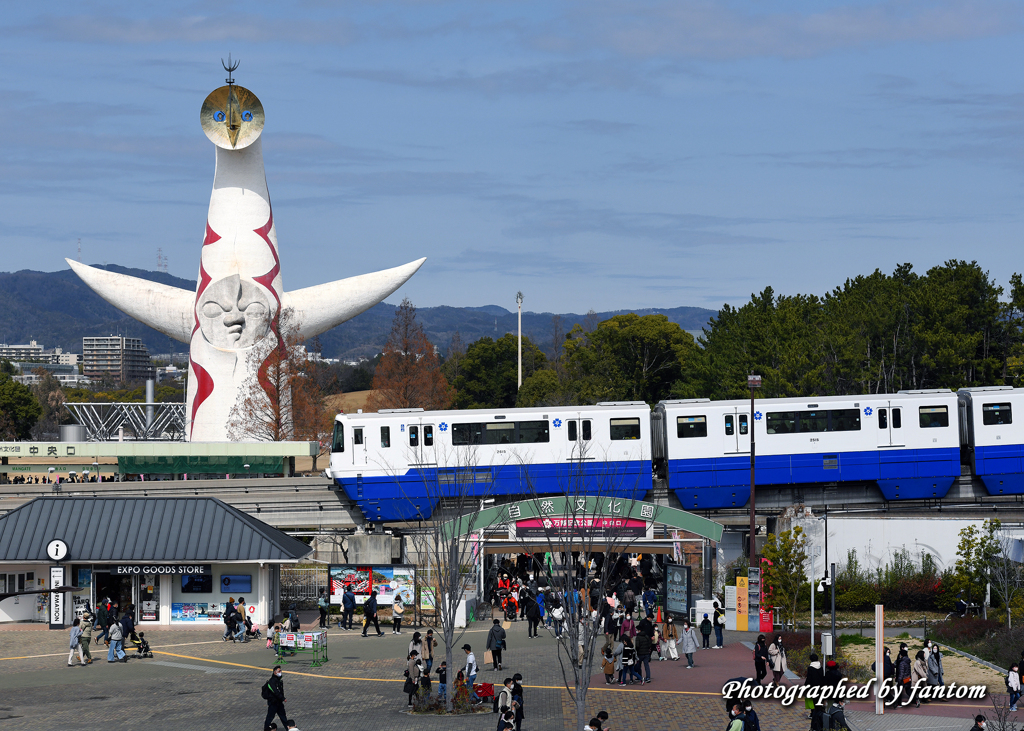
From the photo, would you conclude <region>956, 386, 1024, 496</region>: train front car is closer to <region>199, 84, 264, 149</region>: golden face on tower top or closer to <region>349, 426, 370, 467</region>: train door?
<region>349, 426, 370, 467</region>: train door

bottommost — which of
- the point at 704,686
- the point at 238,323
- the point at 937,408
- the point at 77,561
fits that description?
the point at 704,686

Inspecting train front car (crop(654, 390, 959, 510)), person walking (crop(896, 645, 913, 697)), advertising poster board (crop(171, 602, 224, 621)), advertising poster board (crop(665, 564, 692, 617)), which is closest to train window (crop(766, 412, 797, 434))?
train front car (crop(654, 390, 959, 510))

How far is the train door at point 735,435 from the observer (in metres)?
39.7

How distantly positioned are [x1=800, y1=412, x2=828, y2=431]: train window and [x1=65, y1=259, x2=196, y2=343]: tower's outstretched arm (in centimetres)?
3268

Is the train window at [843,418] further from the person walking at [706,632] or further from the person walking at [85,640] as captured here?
the person walking at [85,640]

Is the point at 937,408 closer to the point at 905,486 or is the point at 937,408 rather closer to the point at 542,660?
the point at 905,486

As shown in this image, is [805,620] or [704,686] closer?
[704,686]

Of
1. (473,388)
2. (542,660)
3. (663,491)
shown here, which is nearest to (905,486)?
(663,491)

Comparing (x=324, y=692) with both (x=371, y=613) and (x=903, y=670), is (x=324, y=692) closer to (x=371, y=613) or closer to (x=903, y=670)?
(x=371, y=613)

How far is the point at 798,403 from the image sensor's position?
3988 cm

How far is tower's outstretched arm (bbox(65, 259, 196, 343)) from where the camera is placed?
5962 centimetres

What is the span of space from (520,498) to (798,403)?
10.0 m

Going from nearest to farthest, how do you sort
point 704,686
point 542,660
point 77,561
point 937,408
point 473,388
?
point 704,686 → point 542,660 → point 77,561 → point 937,408 → point 473,388

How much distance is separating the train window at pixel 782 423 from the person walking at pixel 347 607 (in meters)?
16.0
